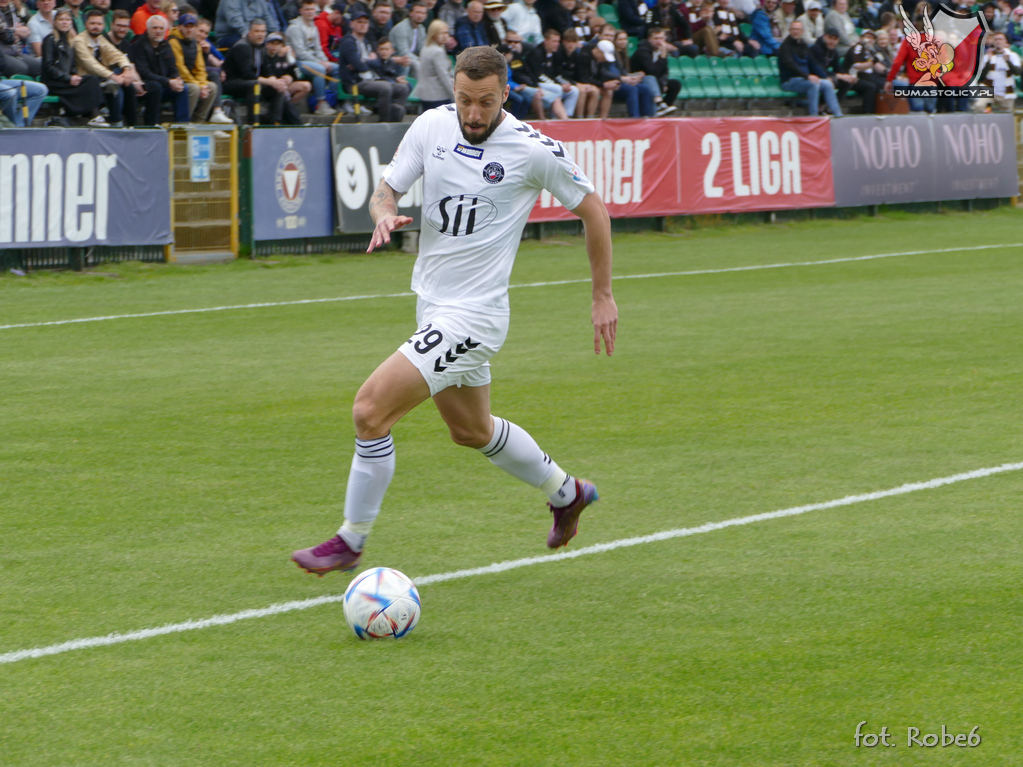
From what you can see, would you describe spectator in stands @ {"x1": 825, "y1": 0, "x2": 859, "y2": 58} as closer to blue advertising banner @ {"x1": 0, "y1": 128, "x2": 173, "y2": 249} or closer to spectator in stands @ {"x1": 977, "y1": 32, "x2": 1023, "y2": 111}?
spectator in stands @ {"x1": 977, "y1": 32, "x2": 1023, "y2": 111}

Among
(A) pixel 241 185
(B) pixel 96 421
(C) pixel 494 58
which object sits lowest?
(B) pixel 96 421

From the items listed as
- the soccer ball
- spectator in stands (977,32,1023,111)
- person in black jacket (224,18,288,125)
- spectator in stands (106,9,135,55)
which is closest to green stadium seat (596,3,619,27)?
spectator in stands (977,32,1023,111)

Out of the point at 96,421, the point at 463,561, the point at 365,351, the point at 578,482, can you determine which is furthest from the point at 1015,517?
the point at 365,351

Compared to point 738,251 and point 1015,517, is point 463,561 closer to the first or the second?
point 1015,517

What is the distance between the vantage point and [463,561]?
628 cm

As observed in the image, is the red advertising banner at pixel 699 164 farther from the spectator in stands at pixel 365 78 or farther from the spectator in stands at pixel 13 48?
the spectator in stands at pixel 13 48

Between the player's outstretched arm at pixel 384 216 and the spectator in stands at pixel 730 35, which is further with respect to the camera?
the spectator in stands at pixel 730 35

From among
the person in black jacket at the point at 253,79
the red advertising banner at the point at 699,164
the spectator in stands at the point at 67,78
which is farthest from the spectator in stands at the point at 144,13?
the red advertising banner at the point at 699,164

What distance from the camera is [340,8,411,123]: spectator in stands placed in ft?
71.5

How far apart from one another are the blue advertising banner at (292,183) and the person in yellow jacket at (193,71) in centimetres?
96

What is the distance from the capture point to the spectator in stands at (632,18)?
28016 millimetres

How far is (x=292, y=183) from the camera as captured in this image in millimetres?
19156

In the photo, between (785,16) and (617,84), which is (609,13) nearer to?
(617,84)

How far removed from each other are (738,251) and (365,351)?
996 cm
